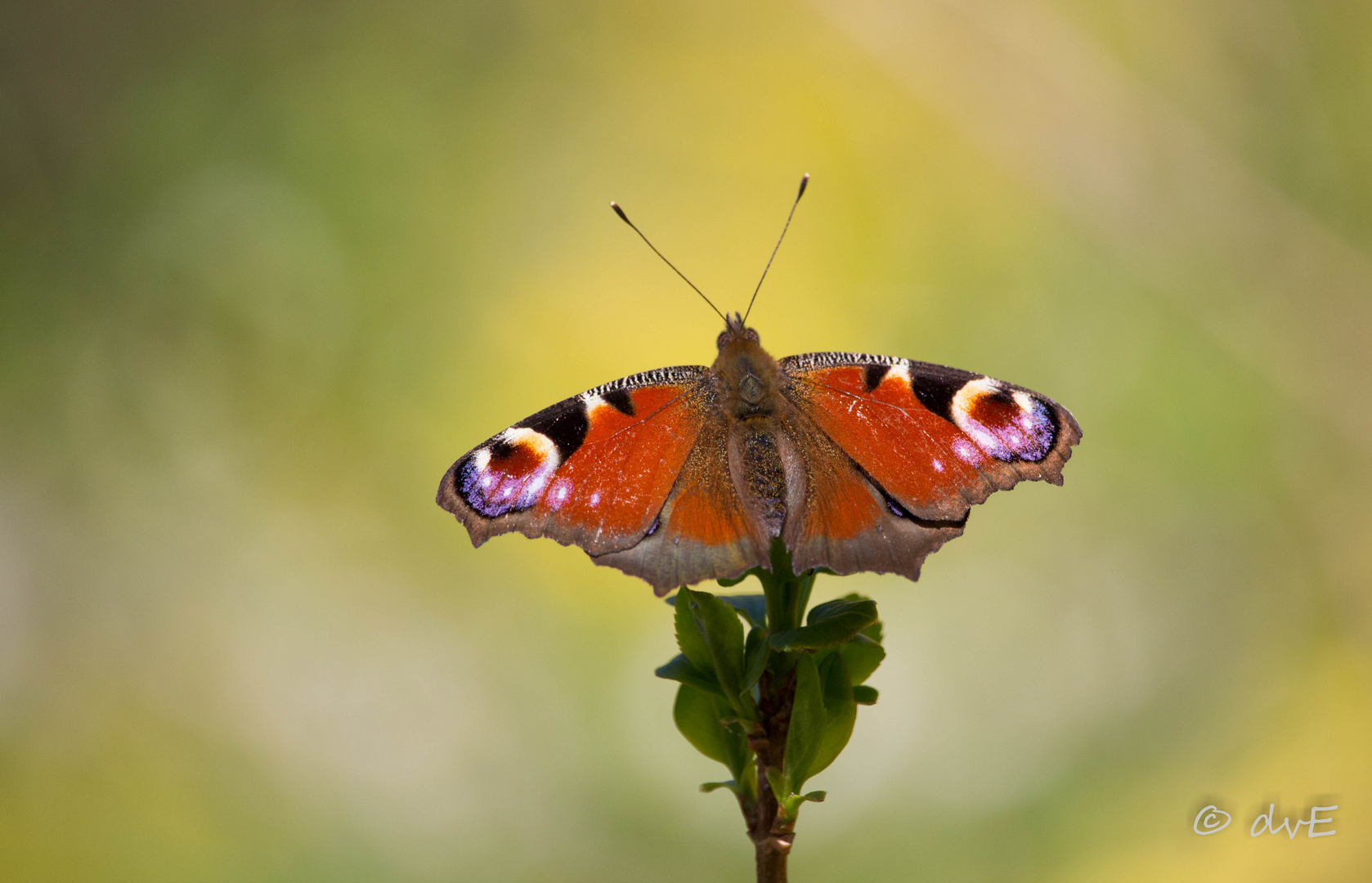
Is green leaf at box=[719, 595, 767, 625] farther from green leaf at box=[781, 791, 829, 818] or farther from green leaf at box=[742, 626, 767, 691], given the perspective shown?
green leaf at box=[781, 791, 829, 818]

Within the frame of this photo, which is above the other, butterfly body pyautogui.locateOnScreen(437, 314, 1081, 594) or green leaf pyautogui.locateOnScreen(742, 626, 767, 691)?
butterfly body pyautogui.locateOnScreen(437, 314, 1081, 594)

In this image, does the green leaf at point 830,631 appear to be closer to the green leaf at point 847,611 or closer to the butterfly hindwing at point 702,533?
the green leaf at point 847,611

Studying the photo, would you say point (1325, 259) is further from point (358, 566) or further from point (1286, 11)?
point (358, 566)

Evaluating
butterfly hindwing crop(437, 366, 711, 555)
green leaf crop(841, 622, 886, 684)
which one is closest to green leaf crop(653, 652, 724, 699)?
green leaf crop(841, 622, 886, 684)
